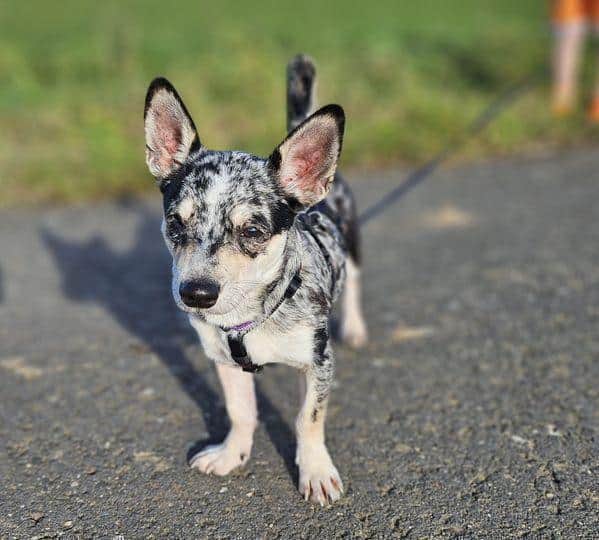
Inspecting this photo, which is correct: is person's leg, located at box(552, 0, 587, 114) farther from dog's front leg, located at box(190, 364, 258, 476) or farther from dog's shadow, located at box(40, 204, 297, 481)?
dog's front leg, located at box(190, 364, 258, 476)

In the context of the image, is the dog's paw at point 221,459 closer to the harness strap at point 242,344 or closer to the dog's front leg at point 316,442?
the dog's front leg at point 316,442

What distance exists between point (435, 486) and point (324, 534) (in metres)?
0.65

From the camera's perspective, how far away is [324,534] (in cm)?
331

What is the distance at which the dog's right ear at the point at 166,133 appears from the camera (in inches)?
139

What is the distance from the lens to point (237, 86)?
11172 mm

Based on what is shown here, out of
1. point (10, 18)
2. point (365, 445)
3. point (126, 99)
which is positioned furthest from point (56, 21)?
point (365, 445)

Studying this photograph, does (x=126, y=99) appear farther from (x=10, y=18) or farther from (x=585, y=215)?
(x=10, y=18)

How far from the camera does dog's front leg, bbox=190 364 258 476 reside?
376cm

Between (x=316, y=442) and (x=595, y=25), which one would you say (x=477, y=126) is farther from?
(x=316, y=442)

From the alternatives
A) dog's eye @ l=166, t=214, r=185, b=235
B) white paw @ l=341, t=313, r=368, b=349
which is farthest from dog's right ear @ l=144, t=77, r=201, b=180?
white paw @ l=341, t=313, r=368, b=349

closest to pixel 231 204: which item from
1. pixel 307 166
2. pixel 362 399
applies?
pixel 307 166

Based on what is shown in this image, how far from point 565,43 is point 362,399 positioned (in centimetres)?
789

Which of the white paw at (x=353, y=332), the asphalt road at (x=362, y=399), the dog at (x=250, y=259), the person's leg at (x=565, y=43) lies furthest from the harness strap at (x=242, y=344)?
the person's leg at (x=565, y=43)

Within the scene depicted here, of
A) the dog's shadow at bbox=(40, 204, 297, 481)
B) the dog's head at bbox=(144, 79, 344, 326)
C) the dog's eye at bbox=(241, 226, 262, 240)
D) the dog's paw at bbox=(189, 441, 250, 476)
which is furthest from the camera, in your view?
the dog's shadow at bbox=(40, 204, 297, 481)
